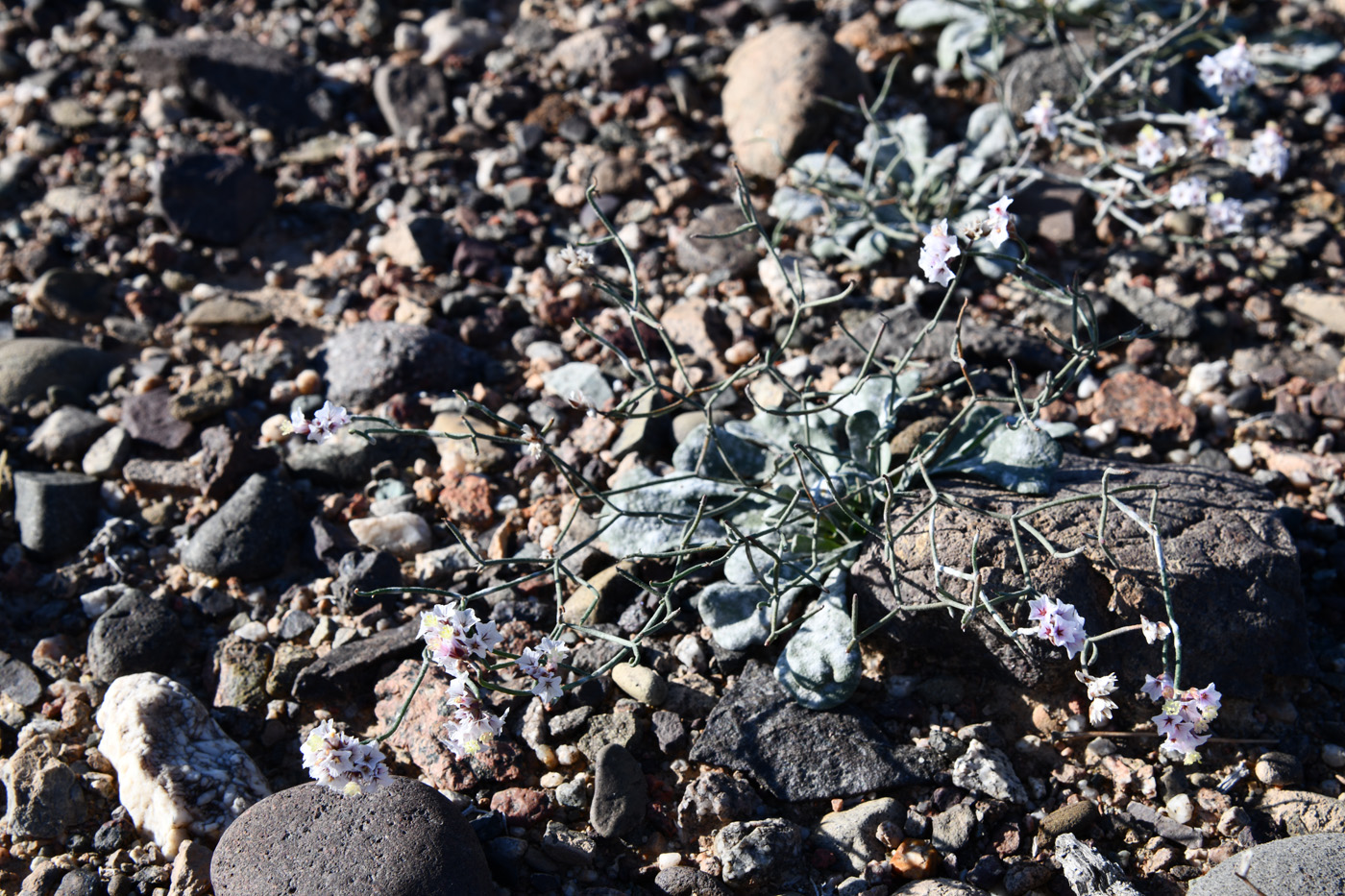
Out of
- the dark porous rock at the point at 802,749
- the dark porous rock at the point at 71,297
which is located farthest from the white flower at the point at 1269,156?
the dark porous rock at the point at 71,297

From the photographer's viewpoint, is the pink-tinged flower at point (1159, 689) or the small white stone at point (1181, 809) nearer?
the pink-tinged flower at point (1159, 689)

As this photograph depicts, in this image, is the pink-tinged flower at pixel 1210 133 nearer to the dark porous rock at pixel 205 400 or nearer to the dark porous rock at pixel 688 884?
the dark porous rock at pixel 688 884

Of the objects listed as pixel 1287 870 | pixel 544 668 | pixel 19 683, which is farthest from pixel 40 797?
pixel 1287 870

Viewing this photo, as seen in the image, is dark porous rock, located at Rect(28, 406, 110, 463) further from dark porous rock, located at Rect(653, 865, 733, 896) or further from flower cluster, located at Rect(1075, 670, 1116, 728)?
flower cluster, located at Rect(1075, 670, 1116, 728)

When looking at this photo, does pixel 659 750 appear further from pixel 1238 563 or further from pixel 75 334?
pixel 75 334

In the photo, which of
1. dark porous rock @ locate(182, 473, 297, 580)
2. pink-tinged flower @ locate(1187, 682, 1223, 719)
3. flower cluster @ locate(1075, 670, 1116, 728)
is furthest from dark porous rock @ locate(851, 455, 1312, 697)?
dark porous rock @ locate(182, 473, 297, 580)

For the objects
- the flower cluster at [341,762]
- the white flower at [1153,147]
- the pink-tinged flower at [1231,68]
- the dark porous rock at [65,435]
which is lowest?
the dark porous rock at [65,435]

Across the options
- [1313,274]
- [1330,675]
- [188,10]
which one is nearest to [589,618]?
[1330,675]
